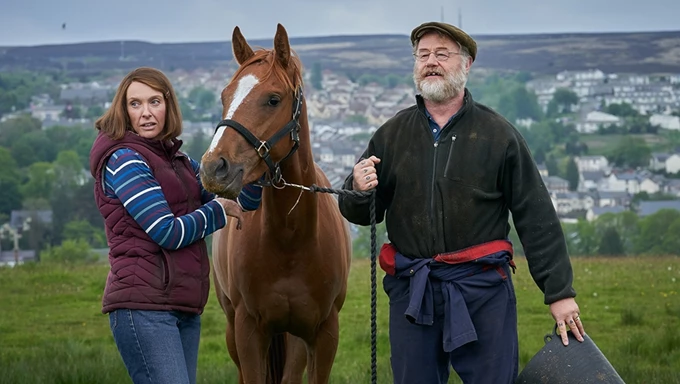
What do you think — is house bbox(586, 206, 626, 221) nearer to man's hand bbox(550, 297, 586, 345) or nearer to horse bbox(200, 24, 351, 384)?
horse bbox(200, 24, 351, 384)

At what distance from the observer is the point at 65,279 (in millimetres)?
13211

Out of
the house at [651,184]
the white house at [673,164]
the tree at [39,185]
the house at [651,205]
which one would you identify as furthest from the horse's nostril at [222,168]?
the white house at [673,164]

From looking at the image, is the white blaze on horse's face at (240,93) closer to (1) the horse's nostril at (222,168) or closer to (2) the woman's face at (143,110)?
(1) the horse's nostril at (222,168)

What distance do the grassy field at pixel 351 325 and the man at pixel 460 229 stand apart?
2517 mm

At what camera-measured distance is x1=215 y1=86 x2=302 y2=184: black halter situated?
14.2 feet

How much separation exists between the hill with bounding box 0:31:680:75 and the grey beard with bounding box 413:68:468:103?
83221mm

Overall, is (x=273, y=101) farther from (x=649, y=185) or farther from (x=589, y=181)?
(x=649, y=185)

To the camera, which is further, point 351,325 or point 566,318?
point 351,325

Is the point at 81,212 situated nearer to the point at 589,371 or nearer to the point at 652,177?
the point at 652,177

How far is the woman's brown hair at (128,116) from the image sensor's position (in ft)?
13.8

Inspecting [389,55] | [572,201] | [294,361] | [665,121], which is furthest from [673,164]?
[294,361]

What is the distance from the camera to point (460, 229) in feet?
14.4

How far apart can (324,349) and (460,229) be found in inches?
67.5

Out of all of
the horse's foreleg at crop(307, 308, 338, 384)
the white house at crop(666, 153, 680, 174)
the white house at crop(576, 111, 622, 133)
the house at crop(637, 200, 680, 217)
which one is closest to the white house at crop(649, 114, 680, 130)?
the white house at crop(576, 111, 622, 133)
